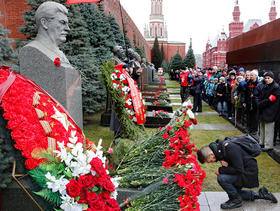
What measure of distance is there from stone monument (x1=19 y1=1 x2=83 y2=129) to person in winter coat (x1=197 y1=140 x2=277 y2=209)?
2074 millimetres

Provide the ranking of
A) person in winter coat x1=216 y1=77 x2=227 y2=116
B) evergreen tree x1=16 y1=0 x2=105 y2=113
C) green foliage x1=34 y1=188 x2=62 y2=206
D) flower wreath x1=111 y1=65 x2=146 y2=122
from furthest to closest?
person in winter coat x1=216 y1=77 x2=227 y2=116 → evergreen tree x1=16 y1=0 x2=105 y2=113 → flower wreath x1=111 y1=65 x2=146 y2=122 → green foliage x1=34 y1=188 x2=62 y2=206

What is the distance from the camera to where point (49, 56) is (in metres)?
3.03

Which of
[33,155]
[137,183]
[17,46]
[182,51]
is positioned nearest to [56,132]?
[33,155]

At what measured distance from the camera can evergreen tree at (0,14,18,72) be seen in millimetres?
3811

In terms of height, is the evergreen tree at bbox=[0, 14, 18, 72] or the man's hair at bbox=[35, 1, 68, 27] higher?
the man's hair at bbox=[35, 1, 68, 27]

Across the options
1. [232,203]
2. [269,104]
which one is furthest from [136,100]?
[269,104]

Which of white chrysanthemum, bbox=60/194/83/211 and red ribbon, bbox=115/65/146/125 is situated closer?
white chrysanthemum, bbox=60/194/83/211

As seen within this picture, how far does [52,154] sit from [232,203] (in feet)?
9.11

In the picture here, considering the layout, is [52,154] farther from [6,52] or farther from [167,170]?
[6,52]

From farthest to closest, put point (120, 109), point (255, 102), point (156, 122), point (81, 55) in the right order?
point (156, 122), point (81, 55), point (255, 102), point (120, 109)

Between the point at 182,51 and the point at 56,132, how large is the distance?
8911 centimetres

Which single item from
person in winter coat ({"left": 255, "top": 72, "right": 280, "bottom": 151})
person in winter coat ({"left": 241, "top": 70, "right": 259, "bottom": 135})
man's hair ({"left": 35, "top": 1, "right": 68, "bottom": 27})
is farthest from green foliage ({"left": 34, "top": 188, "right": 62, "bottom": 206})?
person in winter coat ({"left": 241, "top": 70, "right": 259, "bottom": 135})

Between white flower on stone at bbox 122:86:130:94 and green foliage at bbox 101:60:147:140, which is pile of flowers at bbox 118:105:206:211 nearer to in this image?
green foliage at bbox 101:60:147:140

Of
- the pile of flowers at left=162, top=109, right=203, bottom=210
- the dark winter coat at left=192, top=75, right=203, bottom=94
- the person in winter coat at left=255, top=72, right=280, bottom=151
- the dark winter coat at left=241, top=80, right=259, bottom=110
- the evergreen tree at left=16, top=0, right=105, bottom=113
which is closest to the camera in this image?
the pile of flowers at left=162, top=109, right=203, bottom=210
